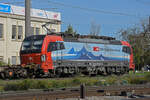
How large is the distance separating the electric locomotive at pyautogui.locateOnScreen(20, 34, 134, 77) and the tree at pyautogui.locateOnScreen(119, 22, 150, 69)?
14083 mm

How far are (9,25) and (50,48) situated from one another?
18247 mm

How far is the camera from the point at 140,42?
4991cm

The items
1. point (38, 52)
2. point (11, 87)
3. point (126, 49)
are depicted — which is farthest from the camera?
point (126, 49)

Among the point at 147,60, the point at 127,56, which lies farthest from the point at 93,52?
the point at 147,60

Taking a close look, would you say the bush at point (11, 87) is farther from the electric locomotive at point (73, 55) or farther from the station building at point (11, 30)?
the station building at point (11, 30)

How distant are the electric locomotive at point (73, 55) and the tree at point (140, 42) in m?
14.1

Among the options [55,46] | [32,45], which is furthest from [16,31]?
[55,46]

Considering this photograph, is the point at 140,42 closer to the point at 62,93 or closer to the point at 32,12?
the point at 32,12

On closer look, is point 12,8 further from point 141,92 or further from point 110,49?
point 141,92

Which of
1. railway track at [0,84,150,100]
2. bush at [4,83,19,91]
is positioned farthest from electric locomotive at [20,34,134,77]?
railway track at [0,84,150,100]

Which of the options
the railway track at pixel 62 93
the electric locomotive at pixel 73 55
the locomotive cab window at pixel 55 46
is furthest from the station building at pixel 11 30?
the railway track at pixel 62 93

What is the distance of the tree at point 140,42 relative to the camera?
1859 inches

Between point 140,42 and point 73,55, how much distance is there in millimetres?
26151

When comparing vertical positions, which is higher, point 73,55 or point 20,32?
point 20,32
